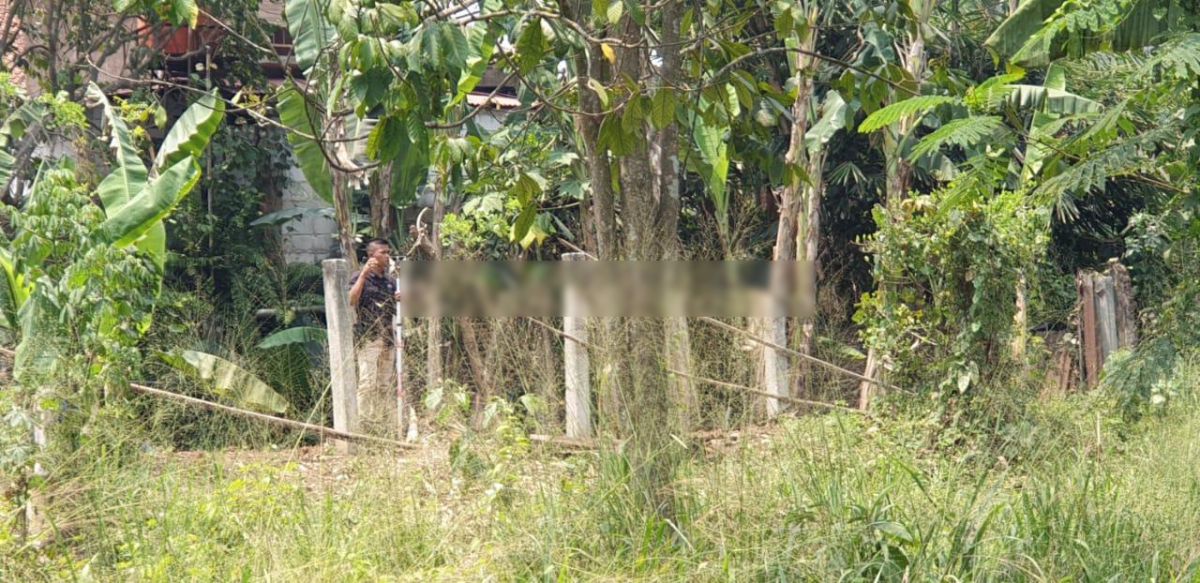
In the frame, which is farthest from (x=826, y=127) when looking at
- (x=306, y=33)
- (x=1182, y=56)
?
(x=1182, y=56)

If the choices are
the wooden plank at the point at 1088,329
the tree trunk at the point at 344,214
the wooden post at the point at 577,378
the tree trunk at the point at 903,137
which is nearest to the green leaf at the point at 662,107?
the wooden post at the point at 577,378

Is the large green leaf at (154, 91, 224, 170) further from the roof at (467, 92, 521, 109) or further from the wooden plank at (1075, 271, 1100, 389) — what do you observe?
the wooden plank at (1075, 271, 1100, 389)

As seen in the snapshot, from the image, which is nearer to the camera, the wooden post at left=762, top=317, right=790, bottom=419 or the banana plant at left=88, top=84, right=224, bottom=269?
the banana plant at left=88, top=84, right=224, bottom=269

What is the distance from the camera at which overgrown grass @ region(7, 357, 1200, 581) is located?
13.5ft

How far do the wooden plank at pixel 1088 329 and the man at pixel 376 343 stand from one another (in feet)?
16.8

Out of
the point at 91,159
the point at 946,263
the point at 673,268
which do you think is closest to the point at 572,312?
the point at 673,268

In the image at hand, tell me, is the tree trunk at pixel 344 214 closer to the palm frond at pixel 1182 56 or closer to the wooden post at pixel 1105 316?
the wooden post at pixel 1105 316

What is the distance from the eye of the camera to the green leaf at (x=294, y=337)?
7.75 m

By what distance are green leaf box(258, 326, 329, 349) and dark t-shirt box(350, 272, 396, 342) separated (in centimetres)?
62

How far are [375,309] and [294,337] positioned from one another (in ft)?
5.24

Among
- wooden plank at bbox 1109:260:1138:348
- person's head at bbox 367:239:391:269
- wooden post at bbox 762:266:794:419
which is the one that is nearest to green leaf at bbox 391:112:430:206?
wooden post at bbox 762:266:794:419

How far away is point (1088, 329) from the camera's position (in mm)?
9008

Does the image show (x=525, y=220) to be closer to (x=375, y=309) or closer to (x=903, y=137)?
(x=375, y=309)

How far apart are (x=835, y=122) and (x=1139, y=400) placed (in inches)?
120
